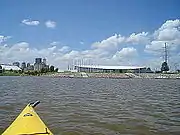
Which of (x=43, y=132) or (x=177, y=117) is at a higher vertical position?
(x=43, y=132)

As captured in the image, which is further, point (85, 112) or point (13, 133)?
point (85, 112)

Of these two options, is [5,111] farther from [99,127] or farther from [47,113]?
[99,127]

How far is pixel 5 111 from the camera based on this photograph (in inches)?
762

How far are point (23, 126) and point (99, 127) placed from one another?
6314 millimetres

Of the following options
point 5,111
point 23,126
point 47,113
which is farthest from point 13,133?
point 5,111

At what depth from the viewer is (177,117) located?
17828 millimetres

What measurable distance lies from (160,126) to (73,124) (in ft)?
16.1

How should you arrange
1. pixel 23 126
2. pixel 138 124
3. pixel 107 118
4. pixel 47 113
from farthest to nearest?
pixel 47 113, pixel 107 118, pixel 138 124, pixel 23 126

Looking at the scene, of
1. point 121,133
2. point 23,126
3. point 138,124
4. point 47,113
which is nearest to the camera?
point 23,126

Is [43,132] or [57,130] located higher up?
[43,132]

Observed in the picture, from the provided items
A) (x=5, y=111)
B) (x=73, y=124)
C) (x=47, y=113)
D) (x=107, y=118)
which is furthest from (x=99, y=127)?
(x=5, y=111)

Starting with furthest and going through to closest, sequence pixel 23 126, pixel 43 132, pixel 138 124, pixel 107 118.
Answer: pixel 107 118, pixel 138 124, pixel 23 126, pixel 43 132

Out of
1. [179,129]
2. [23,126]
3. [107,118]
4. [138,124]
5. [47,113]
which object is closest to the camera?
[23,126]

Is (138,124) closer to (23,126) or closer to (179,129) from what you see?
(179,129)
